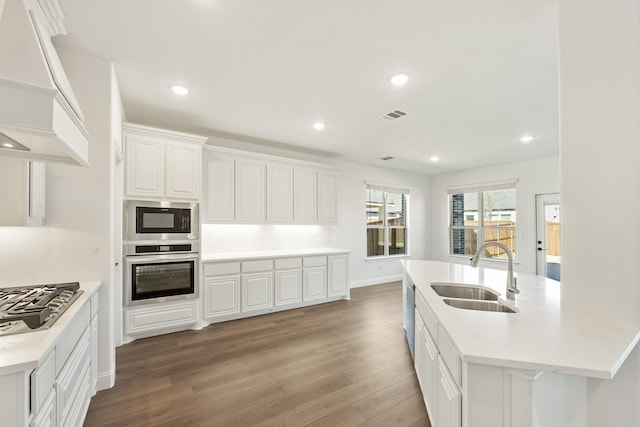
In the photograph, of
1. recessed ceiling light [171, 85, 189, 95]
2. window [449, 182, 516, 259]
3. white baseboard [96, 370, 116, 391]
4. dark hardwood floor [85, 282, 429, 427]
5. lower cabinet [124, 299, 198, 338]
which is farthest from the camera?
window [449, 182, 516, 259]

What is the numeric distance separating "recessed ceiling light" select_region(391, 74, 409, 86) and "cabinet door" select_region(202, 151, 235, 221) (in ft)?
8.58

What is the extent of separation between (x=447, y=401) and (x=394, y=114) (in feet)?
9.85

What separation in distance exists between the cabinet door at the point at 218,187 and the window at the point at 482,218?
223 inches

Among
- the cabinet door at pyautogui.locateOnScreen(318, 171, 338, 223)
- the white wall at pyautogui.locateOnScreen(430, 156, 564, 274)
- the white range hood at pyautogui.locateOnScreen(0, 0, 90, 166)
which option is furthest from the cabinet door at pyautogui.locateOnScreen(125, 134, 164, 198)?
the white wall at pyautogui.locateOnScreen(430, 156, 564, 274)

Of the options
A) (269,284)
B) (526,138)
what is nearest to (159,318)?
(269,284)

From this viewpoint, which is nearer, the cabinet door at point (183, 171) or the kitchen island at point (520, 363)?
the kitchen island at point (520, 363)

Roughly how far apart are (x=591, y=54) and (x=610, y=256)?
108cm

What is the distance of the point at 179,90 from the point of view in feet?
9.18

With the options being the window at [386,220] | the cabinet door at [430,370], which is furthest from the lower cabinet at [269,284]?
the cabinet door at [430,370]

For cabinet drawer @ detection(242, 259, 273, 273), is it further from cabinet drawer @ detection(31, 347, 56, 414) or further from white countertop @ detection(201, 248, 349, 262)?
cabinet drawer @ detection(31, 347, 56, 414)

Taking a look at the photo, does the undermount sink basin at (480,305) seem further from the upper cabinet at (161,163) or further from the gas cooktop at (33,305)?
the upper cabinet at (161,163)

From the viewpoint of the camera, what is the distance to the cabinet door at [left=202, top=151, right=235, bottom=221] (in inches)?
156

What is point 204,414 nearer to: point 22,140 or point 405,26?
point 22,140

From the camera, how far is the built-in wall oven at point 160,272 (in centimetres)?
314
